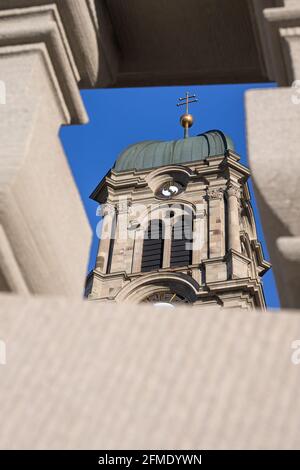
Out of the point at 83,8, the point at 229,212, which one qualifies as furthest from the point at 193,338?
the point at 229,212

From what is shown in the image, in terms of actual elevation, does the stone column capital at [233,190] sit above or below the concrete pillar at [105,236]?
above

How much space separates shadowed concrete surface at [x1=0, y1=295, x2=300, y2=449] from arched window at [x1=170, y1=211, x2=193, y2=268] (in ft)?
85.9

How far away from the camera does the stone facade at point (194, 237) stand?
26094mm

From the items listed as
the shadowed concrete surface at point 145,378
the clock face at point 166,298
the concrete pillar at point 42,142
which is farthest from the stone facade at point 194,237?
the shadowed concrete surface at point 145,378

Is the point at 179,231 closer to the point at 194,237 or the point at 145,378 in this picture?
the point at 194,237

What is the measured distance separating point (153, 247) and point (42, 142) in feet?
89.5

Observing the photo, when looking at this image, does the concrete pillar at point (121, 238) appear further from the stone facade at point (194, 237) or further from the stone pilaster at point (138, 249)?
the stone pilaster at point (138, 249)

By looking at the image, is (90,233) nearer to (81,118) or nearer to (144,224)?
(81,118)

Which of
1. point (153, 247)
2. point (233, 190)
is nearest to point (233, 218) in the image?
point (233, 190)

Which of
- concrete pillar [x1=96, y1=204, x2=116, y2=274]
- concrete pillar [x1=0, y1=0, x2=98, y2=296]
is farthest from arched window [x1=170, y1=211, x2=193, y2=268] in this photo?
concrete pillar [x1=0, y1=0, x2=98, y2=296]

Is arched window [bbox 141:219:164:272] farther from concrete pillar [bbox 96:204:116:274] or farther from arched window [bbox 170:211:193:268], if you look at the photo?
concrete pillar [bbox 96:204:116:274]

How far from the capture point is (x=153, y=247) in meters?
29.0

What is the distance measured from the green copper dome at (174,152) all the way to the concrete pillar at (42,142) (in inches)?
1220

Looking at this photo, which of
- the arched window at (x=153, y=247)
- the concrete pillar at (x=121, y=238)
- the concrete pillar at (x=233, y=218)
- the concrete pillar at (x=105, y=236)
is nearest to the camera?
the concrete pillar at (x=233, y=218)
